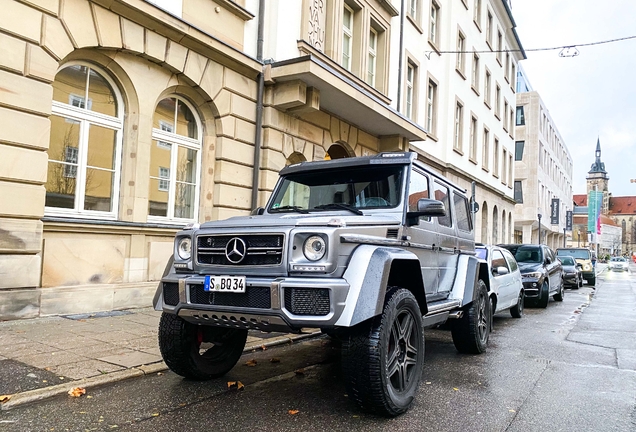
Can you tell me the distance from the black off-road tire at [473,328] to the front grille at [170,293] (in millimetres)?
3563

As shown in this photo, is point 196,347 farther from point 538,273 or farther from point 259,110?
point 538,273

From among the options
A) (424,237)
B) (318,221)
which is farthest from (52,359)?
(424,237)

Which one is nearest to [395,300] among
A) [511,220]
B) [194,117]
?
[194,117]

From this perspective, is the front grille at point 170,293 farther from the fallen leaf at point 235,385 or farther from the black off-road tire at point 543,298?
the black off-road tire at point 543,298

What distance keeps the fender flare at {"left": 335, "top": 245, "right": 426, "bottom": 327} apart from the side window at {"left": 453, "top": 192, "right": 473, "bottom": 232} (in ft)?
8.43

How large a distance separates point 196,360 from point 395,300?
1.97m

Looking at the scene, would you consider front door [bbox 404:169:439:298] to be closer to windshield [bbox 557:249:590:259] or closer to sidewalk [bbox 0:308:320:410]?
sidewalk [bbox 0:308:320:410]

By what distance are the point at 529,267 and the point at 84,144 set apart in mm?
10845

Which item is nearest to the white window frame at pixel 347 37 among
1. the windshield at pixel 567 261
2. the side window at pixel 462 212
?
the side window at pixel 462 212

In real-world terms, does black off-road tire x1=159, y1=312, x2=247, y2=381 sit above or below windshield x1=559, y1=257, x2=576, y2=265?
below

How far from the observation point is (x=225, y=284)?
4000 millimetres

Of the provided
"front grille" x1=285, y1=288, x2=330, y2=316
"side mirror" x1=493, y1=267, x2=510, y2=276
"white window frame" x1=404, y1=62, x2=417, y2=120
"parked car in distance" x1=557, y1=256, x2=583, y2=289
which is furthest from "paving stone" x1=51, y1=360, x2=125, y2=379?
"parked car in distance" x1=557, y1=256, x2=583, y2=289

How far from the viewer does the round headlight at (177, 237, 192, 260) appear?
4523 mm

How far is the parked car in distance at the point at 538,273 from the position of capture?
12.9m
